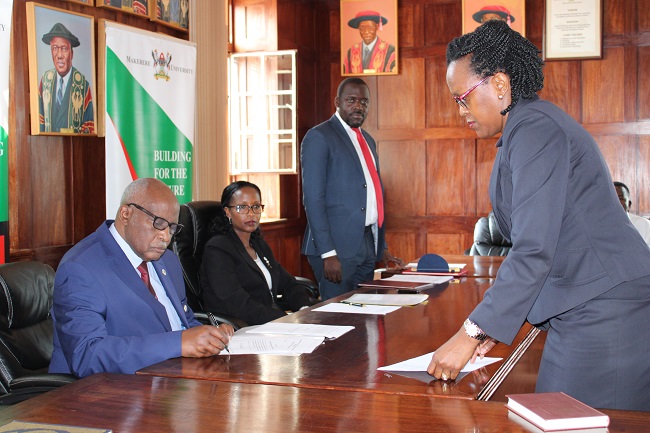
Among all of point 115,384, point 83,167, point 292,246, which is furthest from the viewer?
point 292,246

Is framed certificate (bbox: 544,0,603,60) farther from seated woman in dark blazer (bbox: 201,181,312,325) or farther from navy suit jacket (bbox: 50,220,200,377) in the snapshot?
navy suit jacket (bbox: 50,220,200,377)

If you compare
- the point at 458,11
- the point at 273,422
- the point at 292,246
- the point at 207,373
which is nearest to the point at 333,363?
the point at 207,373

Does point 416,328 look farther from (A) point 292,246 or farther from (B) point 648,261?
(A) point 292,246

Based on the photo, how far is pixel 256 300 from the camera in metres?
3.78

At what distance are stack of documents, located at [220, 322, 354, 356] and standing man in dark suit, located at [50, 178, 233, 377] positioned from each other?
0.22 feet

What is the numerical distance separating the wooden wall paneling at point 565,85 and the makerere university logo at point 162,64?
3790 millimetres

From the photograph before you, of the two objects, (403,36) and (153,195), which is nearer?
(153,195)

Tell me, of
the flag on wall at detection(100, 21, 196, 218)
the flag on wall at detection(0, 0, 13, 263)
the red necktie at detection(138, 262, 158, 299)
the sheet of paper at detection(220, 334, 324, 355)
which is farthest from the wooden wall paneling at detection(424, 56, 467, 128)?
the sheet of paper at detection(220, 334, 324, 355)

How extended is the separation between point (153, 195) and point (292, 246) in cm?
502

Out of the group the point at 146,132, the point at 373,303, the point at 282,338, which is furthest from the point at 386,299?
the point at 146,132

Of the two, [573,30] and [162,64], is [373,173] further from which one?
[573,30]

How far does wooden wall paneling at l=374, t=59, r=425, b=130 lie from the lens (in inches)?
305

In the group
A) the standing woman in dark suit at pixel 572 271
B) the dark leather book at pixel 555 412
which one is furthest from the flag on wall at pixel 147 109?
the dark leather book at pixel 555 412

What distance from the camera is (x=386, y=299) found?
3.06m
